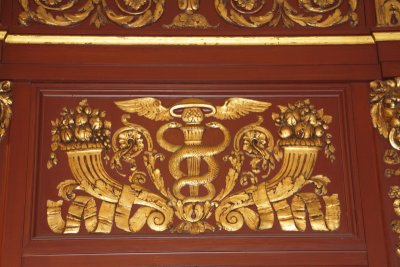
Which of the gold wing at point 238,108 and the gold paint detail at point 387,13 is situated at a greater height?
the gold paint detail at point 387,13

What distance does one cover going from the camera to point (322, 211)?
153 centimetres

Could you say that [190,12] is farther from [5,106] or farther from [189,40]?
[5,106]

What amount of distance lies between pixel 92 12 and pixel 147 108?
309 mm

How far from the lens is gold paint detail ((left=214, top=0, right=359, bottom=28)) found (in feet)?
5.50

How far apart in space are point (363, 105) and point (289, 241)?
41 centimetres

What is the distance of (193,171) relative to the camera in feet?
5.10

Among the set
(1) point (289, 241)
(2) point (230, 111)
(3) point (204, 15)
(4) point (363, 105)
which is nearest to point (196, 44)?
(3) point (204, 15)

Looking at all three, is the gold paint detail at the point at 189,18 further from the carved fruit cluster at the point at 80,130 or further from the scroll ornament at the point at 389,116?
the scroll ornament at the point at 389,116

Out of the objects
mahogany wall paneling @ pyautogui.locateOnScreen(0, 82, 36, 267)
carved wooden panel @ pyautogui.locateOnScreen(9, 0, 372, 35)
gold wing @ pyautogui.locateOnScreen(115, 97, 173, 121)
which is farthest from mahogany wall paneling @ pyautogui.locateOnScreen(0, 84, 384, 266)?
carved wooden panel @ pyautogui.locateOnScreen(9, 0, 372, 35)

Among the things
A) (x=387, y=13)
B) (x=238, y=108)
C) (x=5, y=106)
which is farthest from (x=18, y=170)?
(x=387, y=13)

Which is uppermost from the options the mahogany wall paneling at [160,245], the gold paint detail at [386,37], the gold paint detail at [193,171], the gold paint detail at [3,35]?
the gold paint detail at [3,35]

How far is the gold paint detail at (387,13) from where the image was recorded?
1681 millimetres

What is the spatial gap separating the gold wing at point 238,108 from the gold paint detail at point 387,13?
39cm

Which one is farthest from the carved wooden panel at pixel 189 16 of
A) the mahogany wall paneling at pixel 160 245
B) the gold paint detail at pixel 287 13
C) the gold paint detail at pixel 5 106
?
the mahogany wall paneling at pixel 160 245
